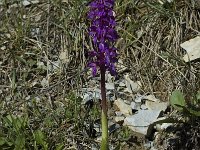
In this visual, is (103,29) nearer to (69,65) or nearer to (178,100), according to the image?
(178,100)

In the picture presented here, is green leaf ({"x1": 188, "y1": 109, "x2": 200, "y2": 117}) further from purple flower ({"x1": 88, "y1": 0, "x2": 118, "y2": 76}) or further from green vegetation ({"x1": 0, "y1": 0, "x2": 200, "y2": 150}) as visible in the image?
purple flower ({"x1": 88, "y1": 0, "x2": 118, "y2": 76})

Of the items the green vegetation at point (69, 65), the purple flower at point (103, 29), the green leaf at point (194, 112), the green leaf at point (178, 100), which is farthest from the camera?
the green vegetation at point (69, 65)

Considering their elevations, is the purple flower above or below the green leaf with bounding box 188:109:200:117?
above

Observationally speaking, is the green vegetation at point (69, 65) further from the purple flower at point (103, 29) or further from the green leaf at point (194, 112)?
the purple flower at point (103, 29)

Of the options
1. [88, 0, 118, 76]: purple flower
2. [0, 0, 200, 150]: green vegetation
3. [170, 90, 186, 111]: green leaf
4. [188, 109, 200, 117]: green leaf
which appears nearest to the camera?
[88, 0, 118, 76]: purple flower

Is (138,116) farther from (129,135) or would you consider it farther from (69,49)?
(69,49)

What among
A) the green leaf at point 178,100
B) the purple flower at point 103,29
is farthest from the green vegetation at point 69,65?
the purple flower at point 103,29

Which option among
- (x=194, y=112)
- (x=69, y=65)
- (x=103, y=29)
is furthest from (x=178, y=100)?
(x=69, y=65)

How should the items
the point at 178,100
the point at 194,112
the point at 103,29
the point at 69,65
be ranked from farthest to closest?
the point at 69,65
the point at 178,100
the point at 194,112
the point at 103,29

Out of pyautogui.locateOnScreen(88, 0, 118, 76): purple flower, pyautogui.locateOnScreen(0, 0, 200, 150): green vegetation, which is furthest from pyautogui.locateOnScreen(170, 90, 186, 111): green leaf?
pyautogui.locateOnScreen(88, 0, 118, 76): purple flower
